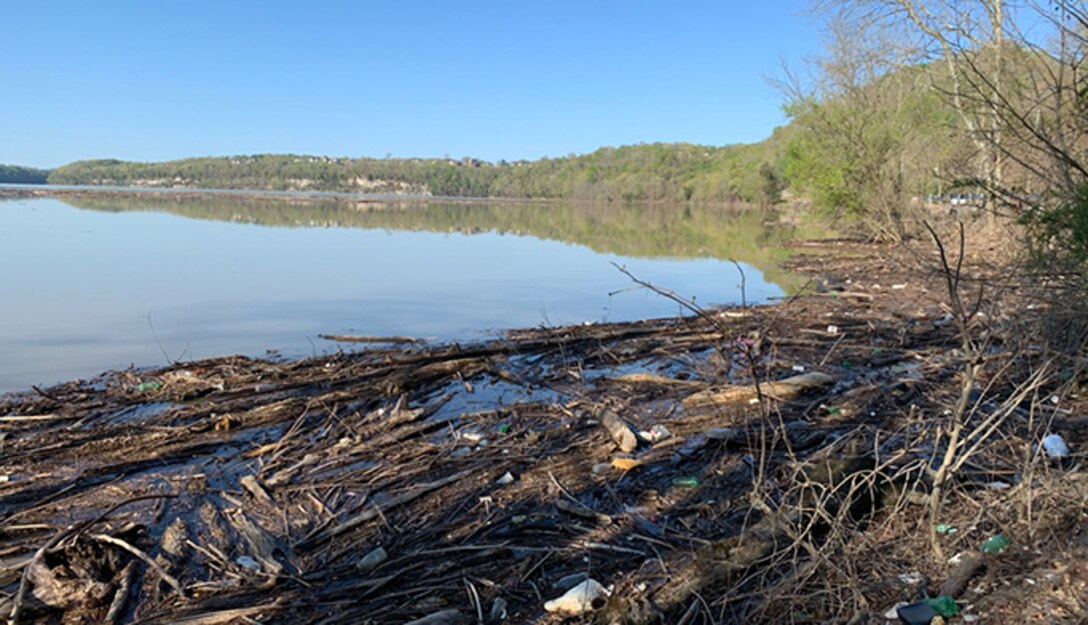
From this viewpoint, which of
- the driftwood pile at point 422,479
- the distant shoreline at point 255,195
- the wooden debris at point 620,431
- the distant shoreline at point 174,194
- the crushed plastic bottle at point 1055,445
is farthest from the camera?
the distant shoreline at point 255,195

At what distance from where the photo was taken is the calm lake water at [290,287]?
959cm

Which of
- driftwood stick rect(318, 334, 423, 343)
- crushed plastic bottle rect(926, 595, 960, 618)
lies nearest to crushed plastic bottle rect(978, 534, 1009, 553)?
crushed plastic bottle rect(926, 595, 960, 618)

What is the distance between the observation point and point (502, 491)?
15.1 feet

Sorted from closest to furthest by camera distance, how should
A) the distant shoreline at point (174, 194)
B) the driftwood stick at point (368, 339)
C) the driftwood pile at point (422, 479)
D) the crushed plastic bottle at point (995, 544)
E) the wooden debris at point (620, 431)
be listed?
the crushed plastic bottle at point (995, 544)
the driftwood pile at point (422, 479)
the wooden debris at point (620, 431)
the driftwood stick at point (368, 339)
the distant shoreline at point (174, 194)

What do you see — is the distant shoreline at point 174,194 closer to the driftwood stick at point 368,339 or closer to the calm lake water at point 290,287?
the calm lake water at point 290,287

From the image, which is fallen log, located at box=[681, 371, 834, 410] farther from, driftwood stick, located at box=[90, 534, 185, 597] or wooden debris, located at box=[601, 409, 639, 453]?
driftwood stick, located at box=[90, 534, 185, 597]

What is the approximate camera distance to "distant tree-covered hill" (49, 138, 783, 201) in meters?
120

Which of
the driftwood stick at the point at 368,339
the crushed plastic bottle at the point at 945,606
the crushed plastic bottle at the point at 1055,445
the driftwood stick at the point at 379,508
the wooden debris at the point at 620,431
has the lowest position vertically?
the driftwood stick at the point at 379,508

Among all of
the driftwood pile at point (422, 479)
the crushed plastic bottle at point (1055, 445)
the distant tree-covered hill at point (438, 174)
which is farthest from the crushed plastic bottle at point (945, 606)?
the distant tree-covered hill at point (438, 174)

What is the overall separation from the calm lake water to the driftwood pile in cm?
163

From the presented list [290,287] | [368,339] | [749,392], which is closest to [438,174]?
[290,287]

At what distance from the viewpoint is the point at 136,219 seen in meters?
33.7

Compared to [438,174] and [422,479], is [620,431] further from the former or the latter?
[438,174]

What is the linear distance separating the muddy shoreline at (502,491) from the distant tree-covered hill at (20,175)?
154109 millimetres
